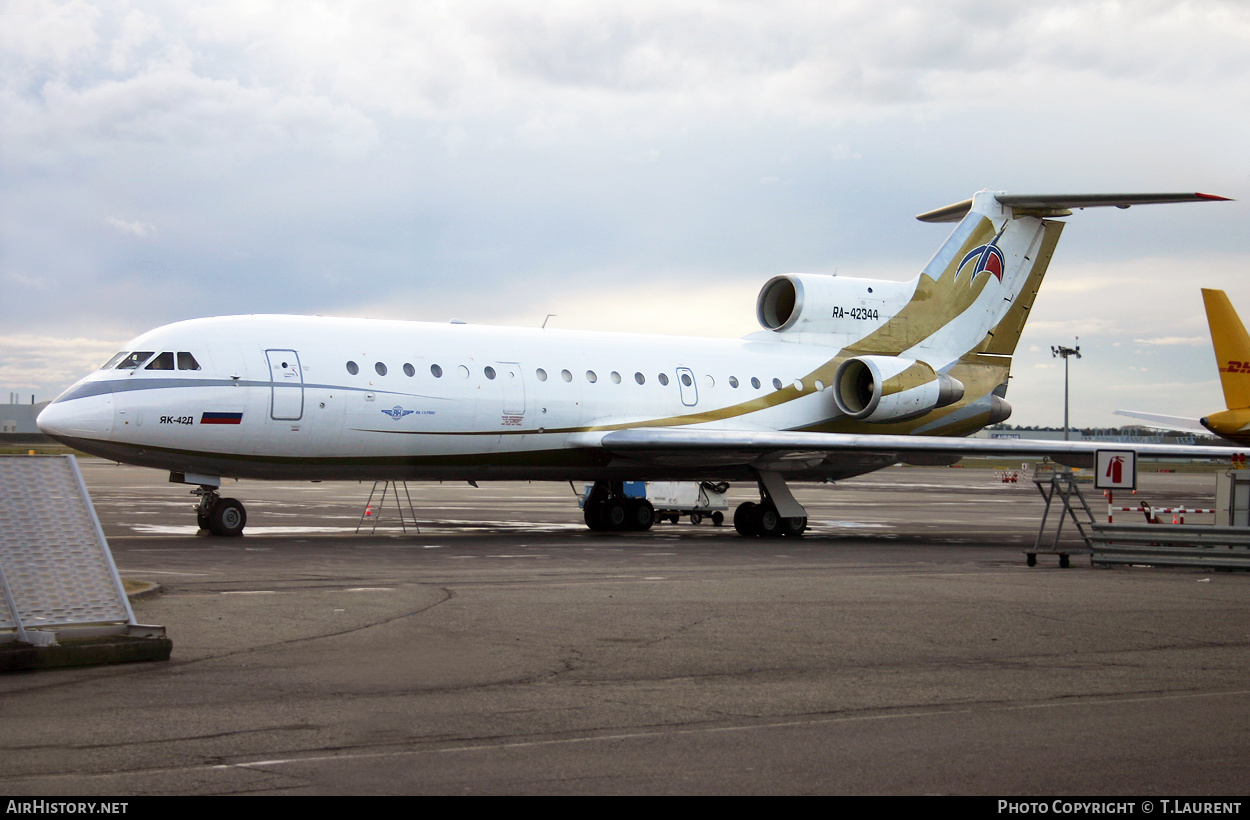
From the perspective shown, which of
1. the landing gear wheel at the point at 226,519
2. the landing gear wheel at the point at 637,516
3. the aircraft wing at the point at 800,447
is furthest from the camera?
the landing gear wheel at the point at 637,516

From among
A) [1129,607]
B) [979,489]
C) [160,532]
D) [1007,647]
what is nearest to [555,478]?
[160,532]

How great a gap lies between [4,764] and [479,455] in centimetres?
1651

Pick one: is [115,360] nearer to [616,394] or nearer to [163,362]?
[163,362]

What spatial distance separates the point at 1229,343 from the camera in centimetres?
3394

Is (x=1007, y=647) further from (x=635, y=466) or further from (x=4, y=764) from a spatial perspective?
(x=635, y=466)

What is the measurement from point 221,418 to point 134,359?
1.70 metres

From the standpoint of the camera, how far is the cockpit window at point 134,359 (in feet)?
64.1

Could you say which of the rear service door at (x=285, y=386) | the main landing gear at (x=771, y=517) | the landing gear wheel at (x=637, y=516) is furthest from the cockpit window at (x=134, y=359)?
the main landing gear at (x=771, y=517)

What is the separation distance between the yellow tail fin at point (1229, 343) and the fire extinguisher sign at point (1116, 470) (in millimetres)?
18302

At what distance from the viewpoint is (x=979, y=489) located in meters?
53.6

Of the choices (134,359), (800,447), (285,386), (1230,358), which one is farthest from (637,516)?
(1230,358)

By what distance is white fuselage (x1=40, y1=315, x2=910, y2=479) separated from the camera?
19.3m

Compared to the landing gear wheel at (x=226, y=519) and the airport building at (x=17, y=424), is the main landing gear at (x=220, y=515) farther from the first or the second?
the airport building at (x=17, y=424)

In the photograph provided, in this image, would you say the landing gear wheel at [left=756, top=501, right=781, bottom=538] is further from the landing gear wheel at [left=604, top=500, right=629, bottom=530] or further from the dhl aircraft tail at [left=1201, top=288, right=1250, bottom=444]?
the dhl aircraft tail at [left=1201, top=288, right=1250, bottom=444]
